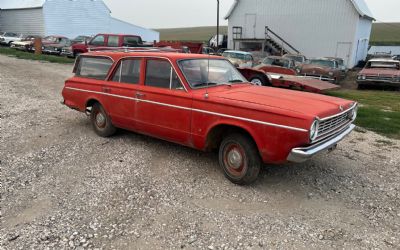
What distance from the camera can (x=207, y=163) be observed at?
5297 mm

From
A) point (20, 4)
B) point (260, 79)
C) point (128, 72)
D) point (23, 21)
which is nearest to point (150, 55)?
point (128, 72)

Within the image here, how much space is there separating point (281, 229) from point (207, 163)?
193 centimetres

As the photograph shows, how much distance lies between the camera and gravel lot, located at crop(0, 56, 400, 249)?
135 inches

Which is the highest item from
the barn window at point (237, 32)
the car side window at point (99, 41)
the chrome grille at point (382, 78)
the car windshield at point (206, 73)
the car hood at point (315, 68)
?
the barn window at point (237, 32)

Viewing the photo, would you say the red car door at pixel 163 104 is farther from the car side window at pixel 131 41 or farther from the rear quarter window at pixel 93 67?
the car side window at pixel 131 41

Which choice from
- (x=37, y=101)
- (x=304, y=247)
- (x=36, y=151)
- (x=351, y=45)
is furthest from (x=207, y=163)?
(x=351, y=45)

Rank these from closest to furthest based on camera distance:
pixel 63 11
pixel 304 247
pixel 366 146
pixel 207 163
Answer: pixel 304 247 < pixel 207 163 < pixel 366 146 < pixel 63 11

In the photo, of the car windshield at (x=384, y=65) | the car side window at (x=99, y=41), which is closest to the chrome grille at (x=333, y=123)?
the car windshield at (x=384, y=65)

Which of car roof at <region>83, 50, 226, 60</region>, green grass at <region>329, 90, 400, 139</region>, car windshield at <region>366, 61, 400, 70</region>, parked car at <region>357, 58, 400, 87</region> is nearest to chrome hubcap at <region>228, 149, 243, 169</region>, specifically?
car roof at <region>83, 50, 226, 60</region>

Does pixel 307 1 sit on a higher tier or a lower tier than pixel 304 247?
higher

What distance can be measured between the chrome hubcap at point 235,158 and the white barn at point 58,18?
108ft

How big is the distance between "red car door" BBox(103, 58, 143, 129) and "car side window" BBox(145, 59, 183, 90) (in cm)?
23

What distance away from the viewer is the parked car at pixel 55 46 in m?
24.7

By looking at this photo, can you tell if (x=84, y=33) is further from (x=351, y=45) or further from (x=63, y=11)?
(x=351, y=45)
